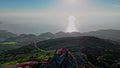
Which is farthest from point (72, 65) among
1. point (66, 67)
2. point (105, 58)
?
point (105, 58)

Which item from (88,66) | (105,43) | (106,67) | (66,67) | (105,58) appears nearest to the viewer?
(66,67)

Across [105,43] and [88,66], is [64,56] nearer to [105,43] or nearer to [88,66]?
[88,66]

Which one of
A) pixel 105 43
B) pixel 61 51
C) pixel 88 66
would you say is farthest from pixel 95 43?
pixel 61 51

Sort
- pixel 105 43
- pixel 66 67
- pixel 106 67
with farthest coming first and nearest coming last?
pixel 105 43
pixel 106 67
pixel 66 67

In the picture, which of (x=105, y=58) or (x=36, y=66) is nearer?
(x=36, y=66)

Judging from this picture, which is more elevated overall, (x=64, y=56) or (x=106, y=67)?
(x=64, y=56)

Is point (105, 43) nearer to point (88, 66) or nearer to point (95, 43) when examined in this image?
point (95, 43)

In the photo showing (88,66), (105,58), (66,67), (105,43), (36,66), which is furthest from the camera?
(105,43)

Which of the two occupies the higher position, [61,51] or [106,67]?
[61,51]

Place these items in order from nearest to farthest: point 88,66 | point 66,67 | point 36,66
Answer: point 66,67, point 36,66, point 88,66
